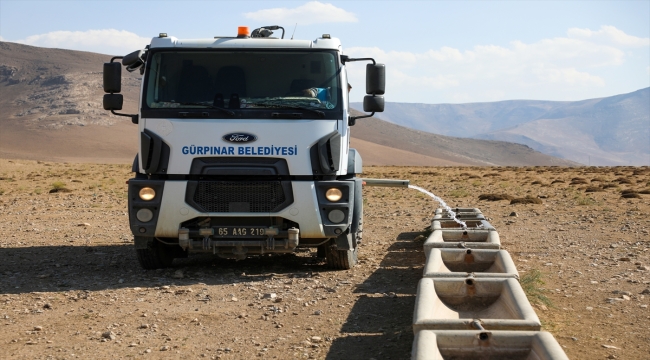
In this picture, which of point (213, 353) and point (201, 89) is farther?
point (201, 89)

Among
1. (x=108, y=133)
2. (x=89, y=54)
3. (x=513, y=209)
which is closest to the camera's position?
(x=513, y=209)

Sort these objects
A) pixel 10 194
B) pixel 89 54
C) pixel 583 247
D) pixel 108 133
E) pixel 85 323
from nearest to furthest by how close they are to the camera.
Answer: pixel 85 323 < pixel 583 247 < pixel 10 194 < pixel 108 133 < pixel 89 54

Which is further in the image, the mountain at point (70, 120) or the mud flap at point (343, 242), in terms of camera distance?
the mountain at point (70, 120)

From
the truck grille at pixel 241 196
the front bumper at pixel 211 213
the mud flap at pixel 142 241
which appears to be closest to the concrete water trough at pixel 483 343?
the front bumper at pixel 211 213

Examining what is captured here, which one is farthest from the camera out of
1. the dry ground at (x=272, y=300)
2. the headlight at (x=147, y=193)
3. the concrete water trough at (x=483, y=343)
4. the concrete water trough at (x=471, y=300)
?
the headlight at (x=147, y=193)

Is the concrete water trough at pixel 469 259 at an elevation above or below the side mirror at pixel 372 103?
below

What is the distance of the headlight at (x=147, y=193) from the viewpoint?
950 cm

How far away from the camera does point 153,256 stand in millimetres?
10367

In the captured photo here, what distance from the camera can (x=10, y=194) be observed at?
28047mm

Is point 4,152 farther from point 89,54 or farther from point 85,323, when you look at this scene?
point 85,323

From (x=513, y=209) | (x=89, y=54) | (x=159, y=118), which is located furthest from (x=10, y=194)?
(x=89, y=54)

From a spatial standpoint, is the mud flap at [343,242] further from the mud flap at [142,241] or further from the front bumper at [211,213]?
the mud flap at [142,241]

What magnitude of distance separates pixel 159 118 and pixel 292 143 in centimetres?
162

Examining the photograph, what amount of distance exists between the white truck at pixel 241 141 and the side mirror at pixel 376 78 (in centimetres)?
1
